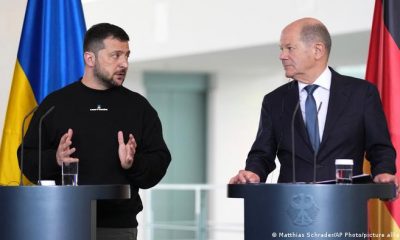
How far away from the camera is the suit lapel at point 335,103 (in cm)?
438

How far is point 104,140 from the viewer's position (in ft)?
14.6

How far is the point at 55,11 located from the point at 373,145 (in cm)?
227

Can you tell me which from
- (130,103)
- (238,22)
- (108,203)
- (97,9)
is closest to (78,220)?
(108,203)

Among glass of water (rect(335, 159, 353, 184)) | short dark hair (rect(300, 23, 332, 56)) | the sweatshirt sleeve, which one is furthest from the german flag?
the sweatshirt sleeve

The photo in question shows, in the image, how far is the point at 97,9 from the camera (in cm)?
1213

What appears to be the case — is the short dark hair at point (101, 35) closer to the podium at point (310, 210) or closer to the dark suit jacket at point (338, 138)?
the dark suit jacket at point (338, 138)

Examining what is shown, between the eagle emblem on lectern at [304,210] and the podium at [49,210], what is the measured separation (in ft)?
2.48

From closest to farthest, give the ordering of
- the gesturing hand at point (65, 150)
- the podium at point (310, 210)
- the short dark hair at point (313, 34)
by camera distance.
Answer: the podium at point (310, 210) < the gesturing hand at point (65, 150) < the short dark hair at point (313, 34)

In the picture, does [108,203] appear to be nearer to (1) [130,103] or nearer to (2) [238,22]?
(1) [130,103]

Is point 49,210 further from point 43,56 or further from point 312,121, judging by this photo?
point 43,56

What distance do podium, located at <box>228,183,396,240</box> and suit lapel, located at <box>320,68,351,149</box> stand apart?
0.52 meters

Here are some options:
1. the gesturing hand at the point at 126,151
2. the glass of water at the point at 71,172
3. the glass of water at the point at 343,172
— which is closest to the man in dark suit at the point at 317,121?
the glass of water at the point at 343,172

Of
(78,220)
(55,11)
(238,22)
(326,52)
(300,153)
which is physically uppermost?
(238,22)

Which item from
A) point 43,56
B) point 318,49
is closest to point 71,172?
point 318,49
